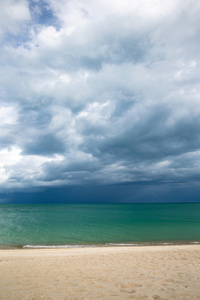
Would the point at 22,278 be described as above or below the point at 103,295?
below

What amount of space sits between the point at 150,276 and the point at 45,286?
490cm

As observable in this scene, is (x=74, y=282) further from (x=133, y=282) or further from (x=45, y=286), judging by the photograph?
(x=133, y=282)

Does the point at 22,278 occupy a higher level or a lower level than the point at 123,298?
lower

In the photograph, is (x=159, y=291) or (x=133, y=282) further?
(x=133, y=282)

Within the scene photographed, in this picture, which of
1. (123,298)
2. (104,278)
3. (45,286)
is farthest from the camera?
(104,278)

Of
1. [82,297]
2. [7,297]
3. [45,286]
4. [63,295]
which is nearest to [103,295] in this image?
[82,297]

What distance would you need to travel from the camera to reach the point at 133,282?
8039 mm

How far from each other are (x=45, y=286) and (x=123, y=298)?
137 inches

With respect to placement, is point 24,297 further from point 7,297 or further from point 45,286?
point 45,286

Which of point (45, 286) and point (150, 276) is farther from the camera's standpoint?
point (150, 276)

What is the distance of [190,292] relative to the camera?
6.68 metres

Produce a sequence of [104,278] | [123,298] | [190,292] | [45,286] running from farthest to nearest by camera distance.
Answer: [104,278]
[45,286]
[190,292]
[123,298]

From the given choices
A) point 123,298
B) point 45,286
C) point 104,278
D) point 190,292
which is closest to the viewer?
point 123,298

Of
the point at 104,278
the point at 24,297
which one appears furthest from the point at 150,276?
the point at 24,297
